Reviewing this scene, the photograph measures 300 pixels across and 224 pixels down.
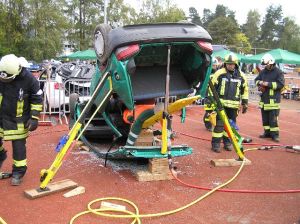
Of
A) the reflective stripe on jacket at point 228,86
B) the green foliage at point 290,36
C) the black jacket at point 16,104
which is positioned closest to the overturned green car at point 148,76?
the black jacket at point 16,104

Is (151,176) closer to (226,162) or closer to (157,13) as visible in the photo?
(226,162)

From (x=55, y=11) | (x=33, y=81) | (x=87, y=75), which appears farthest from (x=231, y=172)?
(x=55, y=11)

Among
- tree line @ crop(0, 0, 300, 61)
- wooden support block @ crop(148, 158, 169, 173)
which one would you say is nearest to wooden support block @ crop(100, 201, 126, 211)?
wooden support block @ crop(148, 158, 169, 173)

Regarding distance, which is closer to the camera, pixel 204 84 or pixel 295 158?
pixel 204 84

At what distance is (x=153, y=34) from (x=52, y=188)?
2.30 metres

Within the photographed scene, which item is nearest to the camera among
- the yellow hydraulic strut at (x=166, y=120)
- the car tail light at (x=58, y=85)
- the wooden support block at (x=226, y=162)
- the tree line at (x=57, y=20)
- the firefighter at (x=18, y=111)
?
the yellow hydraulic strut at (x=166, y=120)

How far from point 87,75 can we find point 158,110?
21.8ft

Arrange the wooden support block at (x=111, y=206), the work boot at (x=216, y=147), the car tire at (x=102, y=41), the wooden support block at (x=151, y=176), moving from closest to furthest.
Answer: the wooden support block at (x=111, y=206)
the car tire at (x=102, y=41)
the wooden support block at (x=151, y=176)
the work boot at (x=216, y=147)

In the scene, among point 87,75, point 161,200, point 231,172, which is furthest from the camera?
point 87,75

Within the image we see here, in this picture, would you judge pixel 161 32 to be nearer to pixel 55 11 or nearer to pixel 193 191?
pixel 193 191

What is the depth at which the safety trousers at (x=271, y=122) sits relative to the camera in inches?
336

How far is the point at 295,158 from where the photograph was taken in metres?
6.94

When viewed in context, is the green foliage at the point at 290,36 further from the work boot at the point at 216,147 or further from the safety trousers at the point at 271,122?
the work boot at the point at 216,147

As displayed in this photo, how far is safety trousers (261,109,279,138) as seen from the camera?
8531mm
